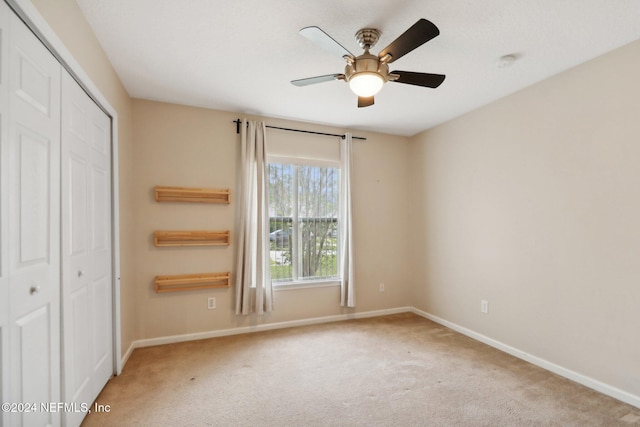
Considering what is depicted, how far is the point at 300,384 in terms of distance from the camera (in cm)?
244

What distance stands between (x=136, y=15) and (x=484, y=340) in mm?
4168

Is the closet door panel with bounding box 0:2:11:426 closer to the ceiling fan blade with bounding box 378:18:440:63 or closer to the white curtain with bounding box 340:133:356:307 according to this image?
the ceiling fan blade with bounding box 378:18:440:63

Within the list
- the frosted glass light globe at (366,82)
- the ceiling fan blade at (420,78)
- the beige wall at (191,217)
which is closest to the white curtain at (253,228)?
the beige wall at (191,217)

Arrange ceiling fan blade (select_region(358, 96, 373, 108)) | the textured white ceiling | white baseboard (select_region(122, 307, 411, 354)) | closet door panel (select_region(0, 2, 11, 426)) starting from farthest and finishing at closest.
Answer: white baseboard (select_region(122, 307, 411, 354)), ceiling fan blade (select_region(358, 96, 373, 108)), the textured white ceiling, closet door panel (select_region(0, 2, 11, 426))

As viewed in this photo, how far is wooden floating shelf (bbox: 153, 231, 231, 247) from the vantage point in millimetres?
3232

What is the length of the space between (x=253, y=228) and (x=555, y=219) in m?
2.96

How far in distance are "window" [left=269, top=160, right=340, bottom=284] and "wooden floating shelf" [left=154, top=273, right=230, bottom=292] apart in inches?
24.8

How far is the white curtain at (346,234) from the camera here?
13.1 feet

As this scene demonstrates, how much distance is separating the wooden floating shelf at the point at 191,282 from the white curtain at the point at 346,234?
4.87 feet

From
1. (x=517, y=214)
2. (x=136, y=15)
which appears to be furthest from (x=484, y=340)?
(x=136, y=15)

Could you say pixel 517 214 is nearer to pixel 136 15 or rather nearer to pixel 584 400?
pixel 584 400

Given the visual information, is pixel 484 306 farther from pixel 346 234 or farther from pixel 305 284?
pixel 305 284

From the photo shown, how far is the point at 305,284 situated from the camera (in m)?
3.90

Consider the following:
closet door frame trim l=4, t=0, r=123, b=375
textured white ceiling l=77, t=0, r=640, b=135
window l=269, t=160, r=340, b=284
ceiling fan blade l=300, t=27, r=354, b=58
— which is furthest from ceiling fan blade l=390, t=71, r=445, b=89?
window l=269, t=160, r=340, b=284
